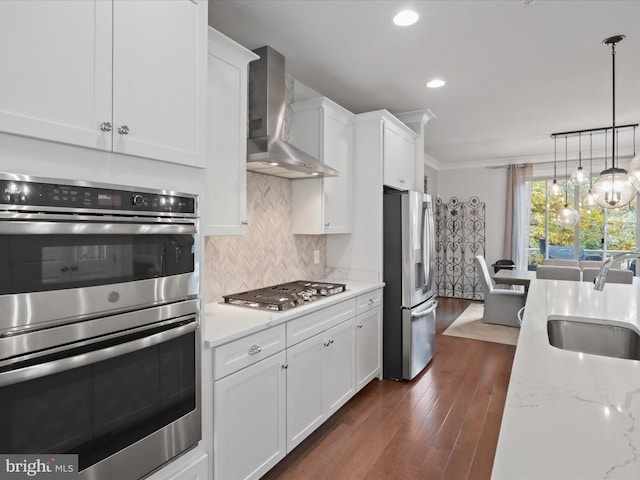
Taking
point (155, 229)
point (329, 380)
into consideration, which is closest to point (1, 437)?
Result: point (155, 229)

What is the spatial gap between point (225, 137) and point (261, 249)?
109 centimetres

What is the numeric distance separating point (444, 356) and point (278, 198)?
2568mm

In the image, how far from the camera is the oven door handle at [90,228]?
105cm

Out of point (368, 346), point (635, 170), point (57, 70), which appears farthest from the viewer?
point (368, 346)

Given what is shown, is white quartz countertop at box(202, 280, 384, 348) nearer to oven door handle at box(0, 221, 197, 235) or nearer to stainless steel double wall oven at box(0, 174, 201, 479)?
stainless steel double wall oven at box(0, 174, 201, 479)

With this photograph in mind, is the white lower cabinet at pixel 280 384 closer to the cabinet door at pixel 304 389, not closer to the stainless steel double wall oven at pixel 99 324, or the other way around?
the cabinet door at pixel 304 389

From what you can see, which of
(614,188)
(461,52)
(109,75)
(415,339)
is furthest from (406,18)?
(415,339)

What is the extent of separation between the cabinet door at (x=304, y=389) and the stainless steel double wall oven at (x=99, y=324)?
726 mm

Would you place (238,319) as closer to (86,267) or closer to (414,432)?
(86,267)

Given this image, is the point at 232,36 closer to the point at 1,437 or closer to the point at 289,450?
the point at 1,437

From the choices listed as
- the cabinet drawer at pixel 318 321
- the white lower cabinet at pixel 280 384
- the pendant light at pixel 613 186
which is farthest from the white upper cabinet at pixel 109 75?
the pendant light at pixel 613 186

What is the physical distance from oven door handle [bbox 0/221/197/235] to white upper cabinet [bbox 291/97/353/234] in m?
1.66

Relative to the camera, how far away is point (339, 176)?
331 centimetres

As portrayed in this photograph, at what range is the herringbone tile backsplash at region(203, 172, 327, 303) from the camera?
2.52m
